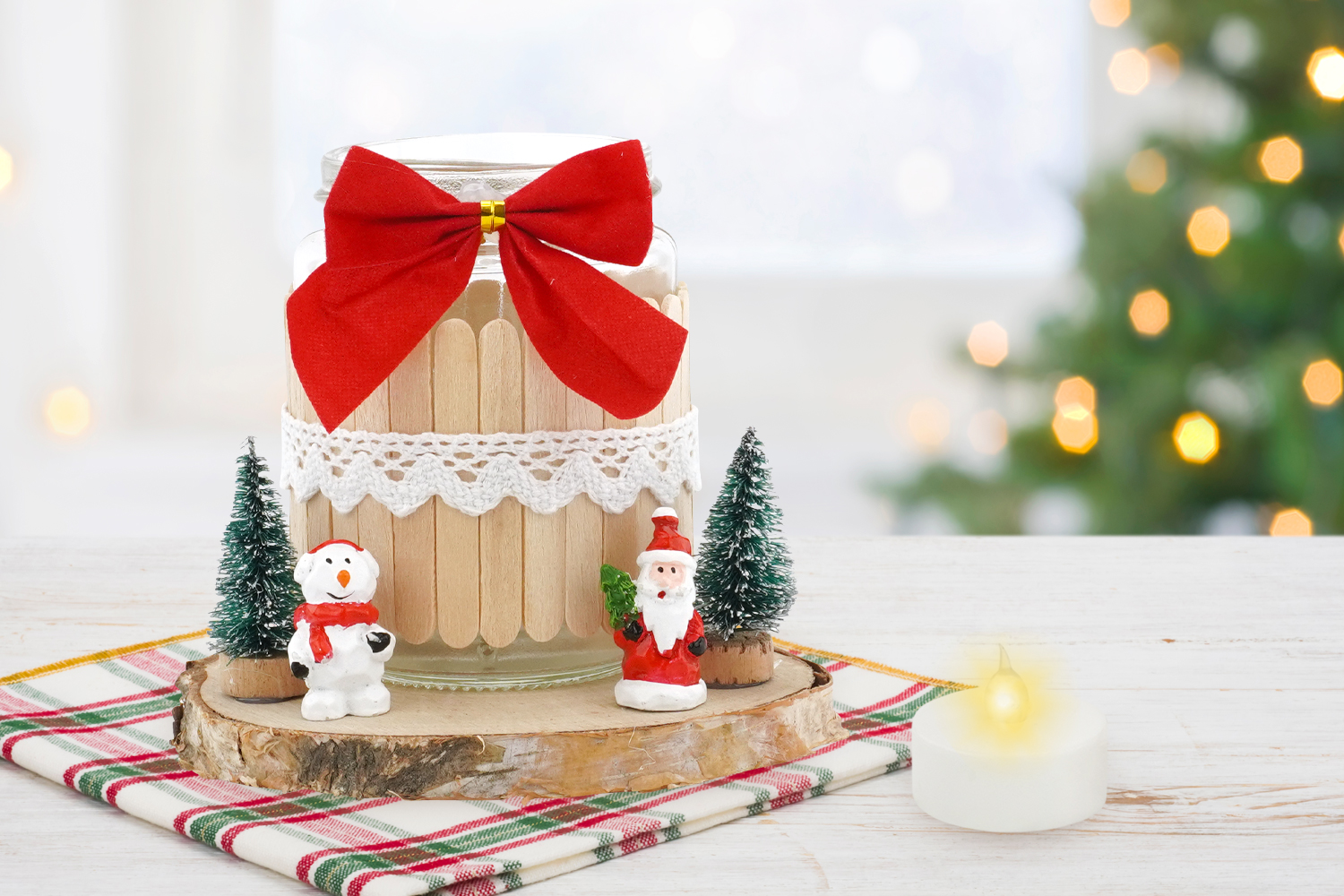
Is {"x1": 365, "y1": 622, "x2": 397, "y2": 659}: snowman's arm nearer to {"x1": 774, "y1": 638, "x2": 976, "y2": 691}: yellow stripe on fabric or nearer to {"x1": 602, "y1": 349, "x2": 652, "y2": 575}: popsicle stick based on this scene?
{"x1": 602, "y1": 349, "x2": 652, "y2": 575}: popsicle stick

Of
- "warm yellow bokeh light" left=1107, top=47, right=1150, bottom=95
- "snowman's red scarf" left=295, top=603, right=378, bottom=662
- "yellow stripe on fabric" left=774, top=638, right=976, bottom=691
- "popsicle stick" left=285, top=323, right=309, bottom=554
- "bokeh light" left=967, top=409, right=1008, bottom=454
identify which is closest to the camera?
"snowman's red scarf" left=295, top=603, right=378, bottom=662

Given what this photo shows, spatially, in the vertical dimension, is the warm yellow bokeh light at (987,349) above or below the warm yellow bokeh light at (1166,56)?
below

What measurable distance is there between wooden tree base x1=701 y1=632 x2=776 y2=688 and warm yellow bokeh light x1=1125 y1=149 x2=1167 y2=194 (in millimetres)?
1506

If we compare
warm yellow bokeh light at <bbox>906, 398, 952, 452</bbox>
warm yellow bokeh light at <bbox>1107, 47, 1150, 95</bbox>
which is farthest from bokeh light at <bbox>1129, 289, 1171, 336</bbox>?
warm yellow bokeh light at <bbox>906, 398, 952, 452</bbox>

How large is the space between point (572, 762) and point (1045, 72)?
2.41m

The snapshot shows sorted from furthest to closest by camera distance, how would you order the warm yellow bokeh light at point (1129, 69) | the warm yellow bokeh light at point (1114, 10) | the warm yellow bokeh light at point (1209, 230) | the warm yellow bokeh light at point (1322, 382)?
the warm yellow bokeh light at point (1129, 69)
the warm yellow bokeh light at point (1114, 10)
the warm yellow bokeh light at point (1209, 230)
the warm yellow bokeh light at point (1322, 382)

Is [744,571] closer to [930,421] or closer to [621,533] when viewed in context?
[621,533]

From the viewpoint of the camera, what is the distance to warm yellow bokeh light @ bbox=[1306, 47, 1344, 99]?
6.30 ft

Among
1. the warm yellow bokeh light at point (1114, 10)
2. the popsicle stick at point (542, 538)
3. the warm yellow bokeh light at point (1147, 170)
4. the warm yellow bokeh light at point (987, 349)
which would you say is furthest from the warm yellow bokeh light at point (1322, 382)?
the popsicle stick at point (542, 538)

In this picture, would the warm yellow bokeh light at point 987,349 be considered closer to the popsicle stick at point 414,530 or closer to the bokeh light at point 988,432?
the bokeh light at point 988,432

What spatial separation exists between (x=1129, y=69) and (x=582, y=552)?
6.48 feet

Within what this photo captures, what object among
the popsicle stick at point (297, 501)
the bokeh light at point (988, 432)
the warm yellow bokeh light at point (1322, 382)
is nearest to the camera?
the popsicle stick at point (297, 501)

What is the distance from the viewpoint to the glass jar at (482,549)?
35.0 inches

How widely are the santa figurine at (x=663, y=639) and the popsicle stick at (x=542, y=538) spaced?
0.05m
